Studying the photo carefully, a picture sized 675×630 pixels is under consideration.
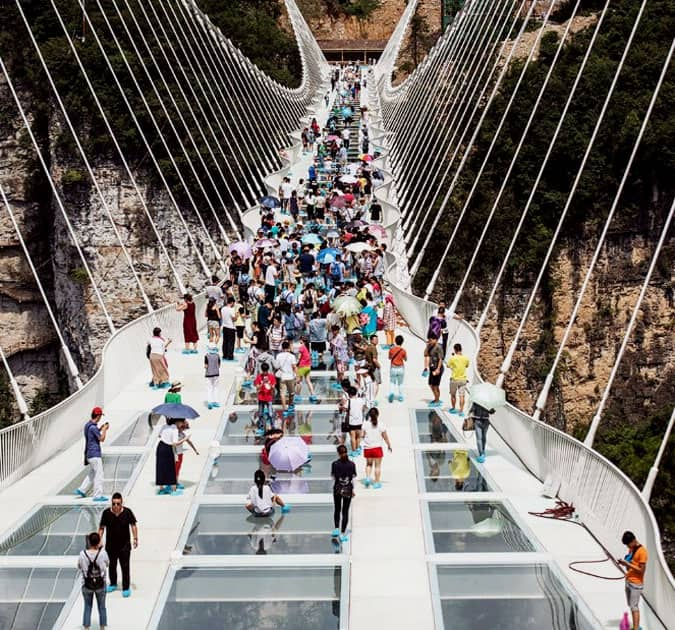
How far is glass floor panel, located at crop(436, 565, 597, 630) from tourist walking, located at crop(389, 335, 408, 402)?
235 inches

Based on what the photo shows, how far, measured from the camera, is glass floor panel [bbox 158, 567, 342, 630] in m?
10.5

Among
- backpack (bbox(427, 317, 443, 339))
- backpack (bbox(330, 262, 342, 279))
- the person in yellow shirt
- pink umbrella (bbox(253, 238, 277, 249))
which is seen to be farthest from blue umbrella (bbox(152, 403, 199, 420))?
pink umbrella (bbox(253, 238, 277, 249))

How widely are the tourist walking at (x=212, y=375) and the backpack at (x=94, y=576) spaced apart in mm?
6639

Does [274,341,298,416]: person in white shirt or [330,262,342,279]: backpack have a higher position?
[330,262,342,279]: backpack

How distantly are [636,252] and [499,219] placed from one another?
21.4 ft

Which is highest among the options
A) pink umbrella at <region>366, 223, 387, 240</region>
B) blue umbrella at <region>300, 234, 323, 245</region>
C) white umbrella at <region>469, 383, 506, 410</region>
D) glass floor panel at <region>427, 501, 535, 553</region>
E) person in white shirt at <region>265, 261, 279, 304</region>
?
pink umbrella at <region>366, 223, 387, 240</region>

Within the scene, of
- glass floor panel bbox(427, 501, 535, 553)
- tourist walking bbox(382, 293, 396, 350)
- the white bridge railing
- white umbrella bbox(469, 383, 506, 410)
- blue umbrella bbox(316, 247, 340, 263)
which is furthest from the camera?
blue umbrella bbox(316, 247, 340, 263)

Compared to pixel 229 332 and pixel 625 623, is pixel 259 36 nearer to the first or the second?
pixel 229 332

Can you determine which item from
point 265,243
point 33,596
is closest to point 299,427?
point 33,596

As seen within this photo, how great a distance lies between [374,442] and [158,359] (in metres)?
5.74

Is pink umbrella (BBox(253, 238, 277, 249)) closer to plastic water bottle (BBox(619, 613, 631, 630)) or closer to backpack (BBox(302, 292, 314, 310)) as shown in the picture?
backpack (BBox(302, 292, 314, 310))

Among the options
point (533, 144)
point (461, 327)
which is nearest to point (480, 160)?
point (533, 144)

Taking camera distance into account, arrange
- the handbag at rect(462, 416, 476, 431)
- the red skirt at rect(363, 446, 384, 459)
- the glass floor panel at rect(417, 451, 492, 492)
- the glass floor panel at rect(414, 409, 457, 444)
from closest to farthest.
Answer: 1. the red skirt at rect(363, 446, 384, 459)
2. the glass floor panel at rect(417, 451, 492, 492)
3. the handbag at rect(462, 416, 476, 431)
4. the glass floor panel at rect(414, 409, 457, 444)

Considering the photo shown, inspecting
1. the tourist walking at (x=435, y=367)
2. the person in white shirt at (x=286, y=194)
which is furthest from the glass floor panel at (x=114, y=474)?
the person in white shirt at (x=286, y=194)
